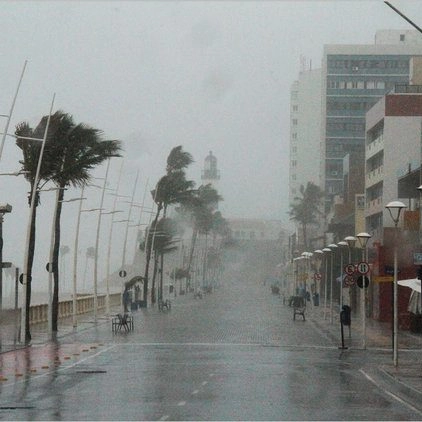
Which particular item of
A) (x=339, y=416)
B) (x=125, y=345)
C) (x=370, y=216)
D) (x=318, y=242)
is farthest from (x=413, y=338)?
(x=318, y=242)

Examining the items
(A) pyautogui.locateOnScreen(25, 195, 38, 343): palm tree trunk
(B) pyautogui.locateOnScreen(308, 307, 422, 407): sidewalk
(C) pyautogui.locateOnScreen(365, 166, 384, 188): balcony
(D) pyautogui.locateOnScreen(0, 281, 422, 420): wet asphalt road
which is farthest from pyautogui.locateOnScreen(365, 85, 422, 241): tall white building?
(A) pyautogui.locateOnScreen(25, 195, 38, 343): palm tree trunk

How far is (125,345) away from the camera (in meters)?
45.0

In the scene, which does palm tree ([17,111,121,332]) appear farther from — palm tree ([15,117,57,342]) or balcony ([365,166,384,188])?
balcony ([365,166,384,188])

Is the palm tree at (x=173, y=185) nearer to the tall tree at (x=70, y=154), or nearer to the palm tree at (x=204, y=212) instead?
the palm tree at (x=204, y=212)

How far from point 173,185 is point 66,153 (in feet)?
177

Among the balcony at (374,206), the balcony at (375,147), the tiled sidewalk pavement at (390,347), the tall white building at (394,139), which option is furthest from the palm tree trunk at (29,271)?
the balcony at (375,147)

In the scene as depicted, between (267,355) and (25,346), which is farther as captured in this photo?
(25,346)

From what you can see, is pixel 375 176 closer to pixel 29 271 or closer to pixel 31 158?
pixel 31 158

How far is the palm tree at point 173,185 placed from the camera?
110m

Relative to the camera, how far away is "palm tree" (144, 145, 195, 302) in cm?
11006

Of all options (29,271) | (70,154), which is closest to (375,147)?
(70,154)

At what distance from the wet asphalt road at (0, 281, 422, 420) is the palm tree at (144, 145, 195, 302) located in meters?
57.0

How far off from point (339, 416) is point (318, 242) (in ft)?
475

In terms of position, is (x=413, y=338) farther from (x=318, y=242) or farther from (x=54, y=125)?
(x=318, y=242)
